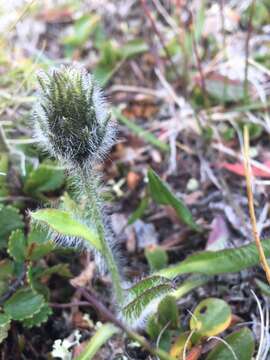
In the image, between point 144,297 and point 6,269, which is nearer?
point 144,297

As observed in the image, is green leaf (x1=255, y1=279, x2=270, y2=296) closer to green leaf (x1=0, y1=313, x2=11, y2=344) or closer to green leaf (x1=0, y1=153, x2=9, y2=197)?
green leaf (x1=0, y1=313, x2=11, y2=344)

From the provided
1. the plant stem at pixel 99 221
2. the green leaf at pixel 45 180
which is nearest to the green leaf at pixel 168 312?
the plant stem at pixel 99 221

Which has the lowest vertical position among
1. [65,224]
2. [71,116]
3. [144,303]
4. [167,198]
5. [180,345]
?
[180,345]

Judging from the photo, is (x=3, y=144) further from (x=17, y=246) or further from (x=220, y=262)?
(x=220, y=262)

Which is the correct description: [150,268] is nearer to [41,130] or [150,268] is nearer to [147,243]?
[147,243]

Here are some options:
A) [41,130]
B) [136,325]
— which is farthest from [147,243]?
[41,130]

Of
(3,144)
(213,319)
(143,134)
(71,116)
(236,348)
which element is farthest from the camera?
(143,134)

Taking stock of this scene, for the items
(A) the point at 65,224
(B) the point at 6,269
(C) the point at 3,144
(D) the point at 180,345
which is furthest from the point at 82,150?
(C) the point at 3,144
